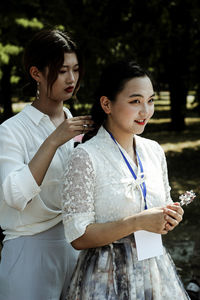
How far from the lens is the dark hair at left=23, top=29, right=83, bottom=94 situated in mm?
2096

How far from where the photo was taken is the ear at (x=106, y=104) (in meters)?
1.94

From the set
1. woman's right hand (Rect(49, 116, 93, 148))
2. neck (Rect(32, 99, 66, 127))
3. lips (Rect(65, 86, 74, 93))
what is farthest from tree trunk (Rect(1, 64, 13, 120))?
woman's right hand (Rect(49, 116, 93, 148))

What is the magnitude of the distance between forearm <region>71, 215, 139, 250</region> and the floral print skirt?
0.10 metres

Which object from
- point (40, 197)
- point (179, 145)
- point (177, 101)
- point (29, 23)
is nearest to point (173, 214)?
point (40, 197)

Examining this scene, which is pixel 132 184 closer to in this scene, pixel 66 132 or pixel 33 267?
pixel 66 132

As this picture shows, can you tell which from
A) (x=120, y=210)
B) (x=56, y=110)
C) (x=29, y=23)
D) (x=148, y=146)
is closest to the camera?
(x=120, y=210)

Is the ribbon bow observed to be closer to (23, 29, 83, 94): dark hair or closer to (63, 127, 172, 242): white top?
(63, 127, 172, 242): white top

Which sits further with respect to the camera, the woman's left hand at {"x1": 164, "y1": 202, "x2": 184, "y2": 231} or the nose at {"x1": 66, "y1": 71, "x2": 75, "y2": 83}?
the nose at {"x1": 66, "y1": 71, "x2": 75, "y2": 83}

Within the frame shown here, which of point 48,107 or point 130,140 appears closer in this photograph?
point 130,140

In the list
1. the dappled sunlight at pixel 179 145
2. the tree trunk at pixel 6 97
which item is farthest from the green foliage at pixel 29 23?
the dappled sunlight at pixel 179 145

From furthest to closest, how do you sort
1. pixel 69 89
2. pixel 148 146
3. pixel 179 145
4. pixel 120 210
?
1. pixel 179 145
2. pixel 69 89
3. pixel 148 146
4. pixel 120 210

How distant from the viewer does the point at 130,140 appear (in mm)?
1973

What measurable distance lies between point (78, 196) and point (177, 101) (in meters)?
13.4

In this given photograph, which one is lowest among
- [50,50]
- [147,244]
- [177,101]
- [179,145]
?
[179,145]
